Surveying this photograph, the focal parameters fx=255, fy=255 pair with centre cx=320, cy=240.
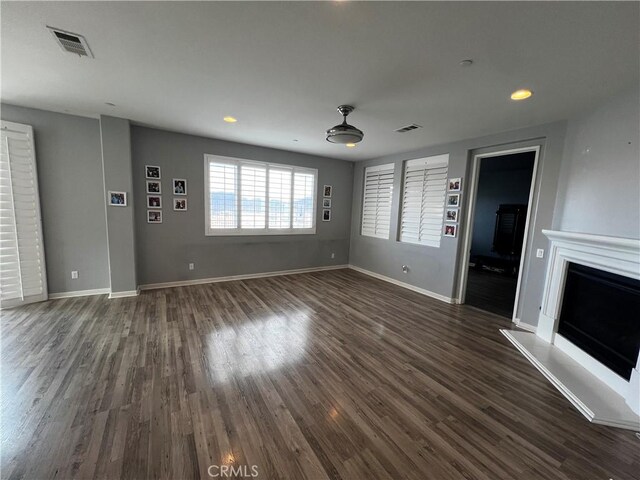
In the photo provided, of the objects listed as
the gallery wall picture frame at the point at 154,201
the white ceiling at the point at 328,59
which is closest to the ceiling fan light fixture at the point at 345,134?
the white ceiling at the point at 328,59

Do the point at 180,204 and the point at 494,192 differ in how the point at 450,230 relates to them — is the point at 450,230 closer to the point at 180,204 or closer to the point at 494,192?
the point at 494,192

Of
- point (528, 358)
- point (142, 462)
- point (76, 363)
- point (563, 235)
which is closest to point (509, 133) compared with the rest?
point (563, 235)

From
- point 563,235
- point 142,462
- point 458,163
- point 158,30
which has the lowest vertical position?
point 142,462

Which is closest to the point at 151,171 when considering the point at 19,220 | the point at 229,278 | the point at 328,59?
the point at 19,220

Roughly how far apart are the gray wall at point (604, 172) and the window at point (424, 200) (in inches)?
66.3

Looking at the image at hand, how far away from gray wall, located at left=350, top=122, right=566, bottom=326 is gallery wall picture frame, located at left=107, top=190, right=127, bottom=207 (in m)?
4.76

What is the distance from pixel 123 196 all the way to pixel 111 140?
83 centimetres

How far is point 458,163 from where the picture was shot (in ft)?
14.2

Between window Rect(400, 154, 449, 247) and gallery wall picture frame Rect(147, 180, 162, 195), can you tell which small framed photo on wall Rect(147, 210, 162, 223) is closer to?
gallery wall picture frame Rect(147, 180, 162, 195)

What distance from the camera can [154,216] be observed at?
176 inches

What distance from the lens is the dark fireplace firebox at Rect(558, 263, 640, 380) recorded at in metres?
2.26

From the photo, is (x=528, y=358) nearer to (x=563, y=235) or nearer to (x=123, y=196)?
(x=563, y=235)

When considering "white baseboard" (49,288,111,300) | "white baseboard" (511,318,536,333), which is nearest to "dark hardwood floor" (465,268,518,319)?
"white baseboard" (511,318,536,333)

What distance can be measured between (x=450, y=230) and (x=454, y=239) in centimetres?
18
